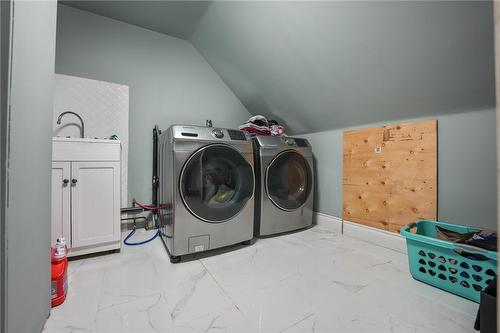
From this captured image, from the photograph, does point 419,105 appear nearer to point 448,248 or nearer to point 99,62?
point 448,248

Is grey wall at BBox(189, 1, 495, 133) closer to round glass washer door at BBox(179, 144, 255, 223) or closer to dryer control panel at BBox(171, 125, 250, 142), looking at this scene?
dryer control panel at BBox(171, 125, 250, 142)

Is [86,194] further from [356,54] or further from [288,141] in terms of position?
[356,54]

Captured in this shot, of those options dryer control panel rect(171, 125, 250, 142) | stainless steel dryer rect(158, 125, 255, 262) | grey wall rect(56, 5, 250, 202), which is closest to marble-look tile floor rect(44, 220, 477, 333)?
stainless steel dryer rect(158, 125, 255, 262)

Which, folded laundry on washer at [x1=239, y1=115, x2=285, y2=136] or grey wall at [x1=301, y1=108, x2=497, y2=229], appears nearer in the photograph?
grey wall at [x1=301, y1=108, x2=497, y2=229]

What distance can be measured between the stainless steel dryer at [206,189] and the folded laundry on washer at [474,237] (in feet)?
3.77

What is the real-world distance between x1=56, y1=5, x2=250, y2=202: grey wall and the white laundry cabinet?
64cm

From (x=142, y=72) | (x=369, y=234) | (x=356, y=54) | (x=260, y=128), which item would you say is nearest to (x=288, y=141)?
(x=260, y=128)

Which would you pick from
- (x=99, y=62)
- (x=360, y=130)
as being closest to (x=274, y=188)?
(x=360, y=130)

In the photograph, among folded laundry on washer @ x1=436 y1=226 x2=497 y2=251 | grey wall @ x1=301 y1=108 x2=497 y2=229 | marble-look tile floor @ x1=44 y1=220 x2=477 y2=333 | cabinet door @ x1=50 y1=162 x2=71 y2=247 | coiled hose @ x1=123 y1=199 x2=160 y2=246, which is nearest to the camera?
marble-look tile floor @ x1=44 y1=220 x2=477 y2=333

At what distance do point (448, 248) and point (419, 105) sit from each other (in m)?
0.91

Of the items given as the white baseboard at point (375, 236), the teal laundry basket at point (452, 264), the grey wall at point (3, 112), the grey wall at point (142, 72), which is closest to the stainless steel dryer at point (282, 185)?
the white baseboard at point (375, 236)

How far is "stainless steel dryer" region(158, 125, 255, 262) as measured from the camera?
130cm

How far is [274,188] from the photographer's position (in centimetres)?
180

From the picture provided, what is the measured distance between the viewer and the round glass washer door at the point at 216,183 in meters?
1.35
